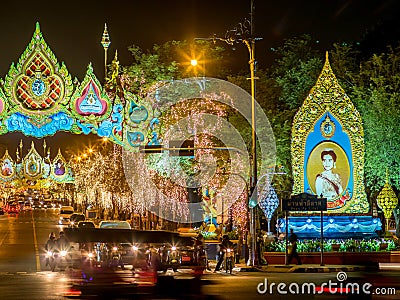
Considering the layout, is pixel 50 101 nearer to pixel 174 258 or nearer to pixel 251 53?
pixel 251 53

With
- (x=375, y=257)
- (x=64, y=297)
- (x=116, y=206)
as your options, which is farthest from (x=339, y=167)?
(x=116, y=206)

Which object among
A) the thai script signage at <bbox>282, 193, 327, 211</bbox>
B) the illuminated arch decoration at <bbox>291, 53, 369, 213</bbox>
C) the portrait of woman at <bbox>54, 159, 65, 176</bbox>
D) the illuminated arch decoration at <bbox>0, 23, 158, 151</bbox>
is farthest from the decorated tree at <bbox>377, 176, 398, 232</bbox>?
the portrait of woman at <bbox>54, 159, 65, 176</bbox>

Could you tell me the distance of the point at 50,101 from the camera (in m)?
39.9

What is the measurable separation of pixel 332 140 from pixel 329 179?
1802 millimetres

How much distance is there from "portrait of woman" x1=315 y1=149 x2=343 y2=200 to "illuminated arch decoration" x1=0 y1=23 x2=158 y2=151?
9873mm

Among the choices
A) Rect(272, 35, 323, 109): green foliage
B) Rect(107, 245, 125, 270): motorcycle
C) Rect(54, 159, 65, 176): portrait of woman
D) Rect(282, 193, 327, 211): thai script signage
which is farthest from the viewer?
Rect(54, 159, 65, 176): portrait of woman

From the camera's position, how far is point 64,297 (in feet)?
63.1

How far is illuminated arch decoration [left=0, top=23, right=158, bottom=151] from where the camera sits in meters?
39.6

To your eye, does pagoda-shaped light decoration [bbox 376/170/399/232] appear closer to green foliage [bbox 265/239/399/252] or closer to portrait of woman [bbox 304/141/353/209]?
portrait of woman [bbox 304/141/353/209]

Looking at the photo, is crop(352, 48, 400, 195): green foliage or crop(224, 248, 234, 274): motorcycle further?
crop(352, 48, 400, 195): green foliage

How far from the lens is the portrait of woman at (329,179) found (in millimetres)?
38594

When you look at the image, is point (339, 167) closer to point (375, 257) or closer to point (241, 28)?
point (375, 257)

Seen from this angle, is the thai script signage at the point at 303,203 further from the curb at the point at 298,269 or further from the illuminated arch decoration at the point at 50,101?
the illuminated arch decoration at the point at 50,101

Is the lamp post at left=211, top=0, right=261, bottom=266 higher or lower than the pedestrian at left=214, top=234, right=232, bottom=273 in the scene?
higher
